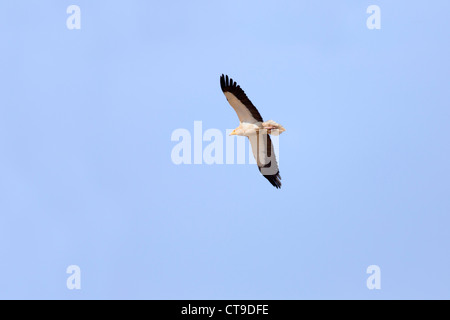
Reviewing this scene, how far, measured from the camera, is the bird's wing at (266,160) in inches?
971

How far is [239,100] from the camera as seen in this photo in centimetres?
2300

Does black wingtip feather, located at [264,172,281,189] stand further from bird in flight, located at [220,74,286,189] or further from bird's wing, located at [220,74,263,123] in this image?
bird's wing, located at [220,74,263,123]

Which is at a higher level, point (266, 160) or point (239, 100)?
point (239, 100)

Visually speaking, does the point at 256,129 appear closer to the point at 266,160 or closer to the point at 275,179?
the point at 266,160

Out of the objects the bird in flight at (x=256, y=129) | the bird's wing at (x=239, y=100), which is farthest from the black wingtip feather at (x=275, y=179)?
the bird's wing at (x=239, y=100)

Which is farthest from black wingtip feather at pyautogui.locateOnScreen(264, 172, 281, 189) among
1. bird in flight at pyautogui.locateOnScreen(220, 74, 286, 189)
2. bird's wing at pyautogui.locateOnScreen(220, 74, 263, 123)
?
bird's wing at pyautogui.locateOnScreen(220, 74, 263, 123)

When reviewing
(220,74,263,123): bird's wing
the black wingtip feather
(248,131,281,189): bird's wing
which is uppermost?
(220,74,263,123): bird's wing

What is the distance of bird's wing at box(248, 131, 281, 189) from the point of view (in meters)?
24.7

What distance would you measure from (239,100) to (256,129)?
142cm

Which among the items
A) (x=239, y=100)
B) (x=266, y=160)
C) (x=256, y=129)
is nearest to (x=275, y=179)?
(x=266, y=160)

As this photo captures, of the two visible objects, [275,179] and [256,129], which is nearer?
[256,129]
